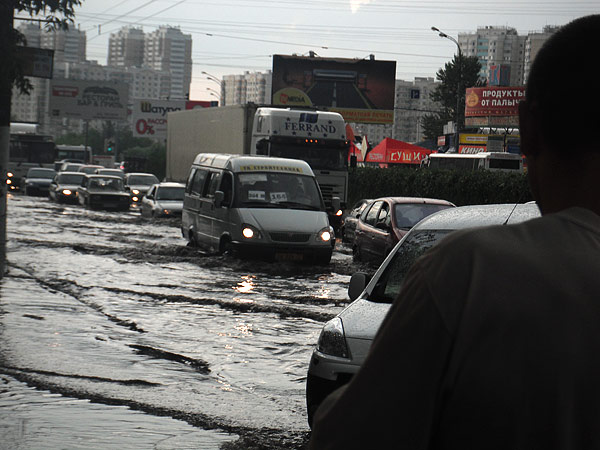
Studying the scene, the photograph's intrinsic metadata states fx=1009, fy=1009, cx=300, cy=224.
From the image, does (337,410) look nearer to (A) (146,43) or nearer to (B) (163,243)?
(B) (163,243)

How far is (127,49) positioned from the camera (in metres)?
188

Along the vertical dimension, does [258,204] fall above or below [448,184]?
below

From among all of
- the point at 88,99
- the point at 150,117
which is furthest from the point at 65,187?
the point at 150,117

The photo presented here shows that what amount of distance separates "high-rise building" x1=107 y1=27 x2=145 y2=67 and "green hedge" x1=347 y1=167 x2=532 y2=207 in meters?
151

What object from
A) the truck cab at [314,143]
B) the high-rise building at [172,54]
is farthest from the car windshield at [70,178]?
the high-rise building at [172,54]

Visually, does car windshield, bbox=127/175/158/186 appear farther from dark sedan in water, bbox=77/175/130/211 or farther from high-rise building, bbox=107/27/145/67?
high-rise building, bbox=107/27/145/67

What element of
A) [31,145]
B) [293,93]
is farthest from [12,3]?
[293,93]

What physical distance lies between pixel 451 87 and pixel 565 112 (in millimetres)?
94397

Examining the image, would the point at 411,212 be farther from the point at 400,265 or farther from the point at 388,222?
the point at 400,265

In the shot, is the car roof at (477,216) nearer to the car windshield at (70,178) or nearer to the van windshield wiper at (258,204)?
the van windshield wiper at (258,204)

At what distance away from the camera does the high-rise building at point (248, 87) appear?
158 metres

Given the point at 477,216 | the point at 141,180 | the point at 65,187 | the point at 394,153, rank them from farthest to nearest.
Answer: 1. the point at 394,153
2. the point at 141,180
3. the point at 65,187
4. the point at 477,216

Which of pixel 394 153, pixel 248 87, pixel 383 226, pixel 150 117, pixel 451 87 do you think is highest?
pixel 248 87

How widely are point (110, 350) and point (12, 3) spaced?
568 cm
